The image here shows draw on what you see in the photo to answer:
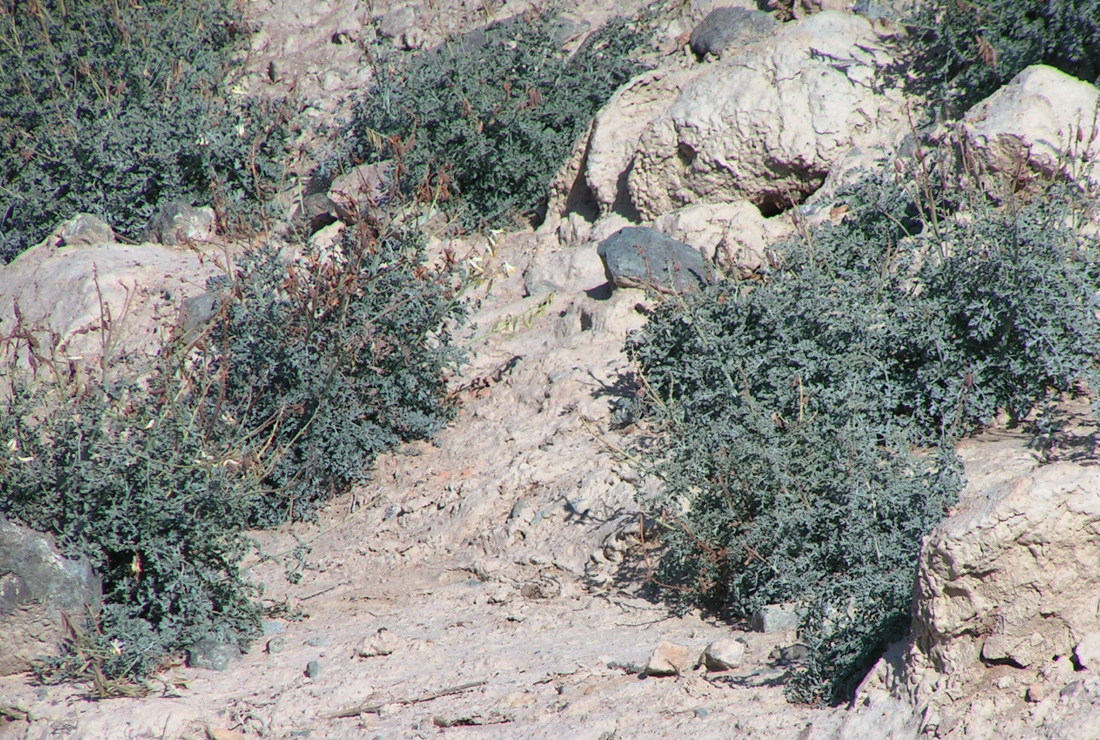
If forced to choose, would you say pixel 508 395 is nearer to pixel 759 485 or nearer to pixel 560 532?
pixel 560 532

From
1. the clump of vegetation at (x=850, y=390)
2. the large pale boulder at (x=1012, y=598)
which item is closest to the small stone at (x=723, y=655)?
the clump of vegetation at (x=850, y=390)

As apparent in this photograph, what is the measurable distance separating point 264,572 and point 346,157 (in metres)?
5.04

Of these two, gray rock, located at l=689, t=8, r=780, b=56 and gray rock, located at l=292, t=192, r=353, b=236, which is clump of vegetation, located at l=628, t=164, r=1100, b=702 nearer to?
gray rock, located at l=689, t=8, r=780, b=56

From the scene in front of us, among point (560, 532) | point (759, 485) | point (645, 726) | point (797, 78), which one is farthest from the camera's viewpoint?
point (797, 78)

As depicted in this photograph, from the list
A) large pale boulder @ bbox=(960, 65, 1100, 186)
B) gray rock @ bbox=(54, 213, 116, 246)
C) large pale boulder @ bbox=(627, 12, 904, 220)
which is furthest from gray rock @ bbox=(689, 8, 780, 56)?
gray rock @ bbox=(54, 213, 116, 246)

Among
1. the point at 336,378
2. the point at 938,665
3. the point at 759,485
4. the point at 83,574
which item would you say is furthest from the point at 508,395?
the point at 938,665

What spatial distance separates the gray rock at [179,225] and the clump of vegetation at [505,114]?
152 cm

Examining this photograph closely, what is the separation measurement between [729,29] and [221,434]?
562 centimetres

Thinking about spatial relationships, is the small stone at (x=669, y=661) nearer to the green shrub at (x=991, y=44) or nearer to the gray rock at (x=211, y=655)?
the gray rock at (x=211, y=655)

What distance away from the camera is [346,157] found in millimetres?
9445

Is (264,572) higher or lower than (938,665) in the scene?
lower

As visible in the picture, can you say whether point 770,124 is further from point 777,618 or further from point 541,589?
point 777,618

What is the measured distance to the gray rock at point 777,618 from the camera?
4.06m

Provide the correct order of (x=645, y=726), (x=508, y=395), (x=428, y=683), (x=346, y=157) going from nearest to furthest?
1. (x=645, y=726)
2. (x=428, y=683)
3. (x=508, y=395)
4. (x=346, y=157)
